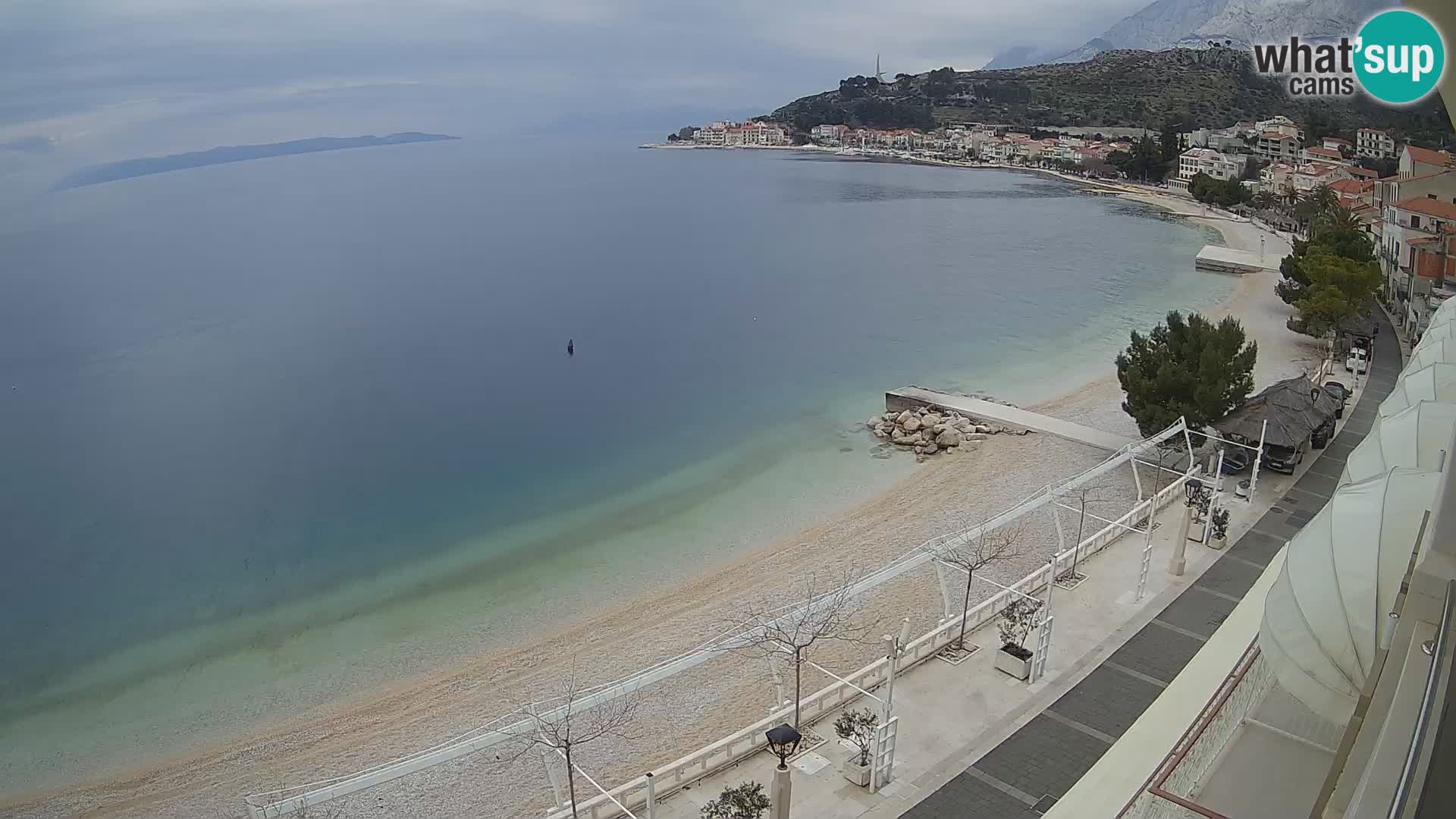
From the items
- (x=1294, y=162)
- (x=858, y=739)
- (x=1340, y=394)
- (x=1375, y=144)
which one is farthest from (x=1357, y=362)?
(x=1375, y=144)

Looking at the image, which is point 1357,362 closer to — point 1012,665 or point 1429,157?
point 1012,665

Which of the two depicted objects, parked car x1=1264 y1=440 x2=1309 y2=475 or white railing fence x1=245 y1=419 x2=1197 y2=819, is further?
parked car x1=1264 y1=440 x2=1309 y2=475

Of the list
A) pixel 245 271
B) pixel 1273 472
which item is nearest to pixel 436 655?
pixel 1273 472

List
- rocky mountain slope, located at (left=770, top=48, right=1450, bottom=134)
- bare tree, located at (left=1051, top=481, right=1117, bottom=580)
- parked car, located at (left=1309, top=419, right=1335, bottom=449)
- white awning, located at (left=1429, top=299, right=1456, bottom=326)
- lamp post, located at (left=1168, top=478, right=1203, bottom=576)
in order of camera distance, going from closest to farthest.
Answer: lamp post, located at (left=1168, top=478, right=1203, bottom=576), white awning, located at (left=1429, top=299, right=1456, bottom=326), bare tree, located at (left=1051, top=481, right=1117, bottom=580), parked car, located at (left=1309, top=419, right=1335, bottom=449), rocky mountain slope, located at (left=770, top=48, right=1450, bottom=134)

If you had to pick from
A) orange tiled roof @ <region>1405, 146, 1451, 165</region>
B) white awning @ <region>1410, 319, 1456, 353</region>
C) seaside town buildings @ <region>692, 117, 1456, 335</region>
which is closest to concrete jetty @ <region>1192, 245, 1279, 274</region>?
seaside town buildings @ <region>692, 117, 1456, 335</region>

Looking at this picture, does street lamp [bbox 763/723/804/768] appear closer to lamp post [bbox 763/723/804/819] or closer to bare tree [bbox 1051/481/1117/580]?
lamp post [bbox 763/723/804/819]

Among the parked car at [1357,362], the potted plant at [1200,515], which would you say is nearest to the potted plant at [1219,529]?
the potted plant at [1200,515]
